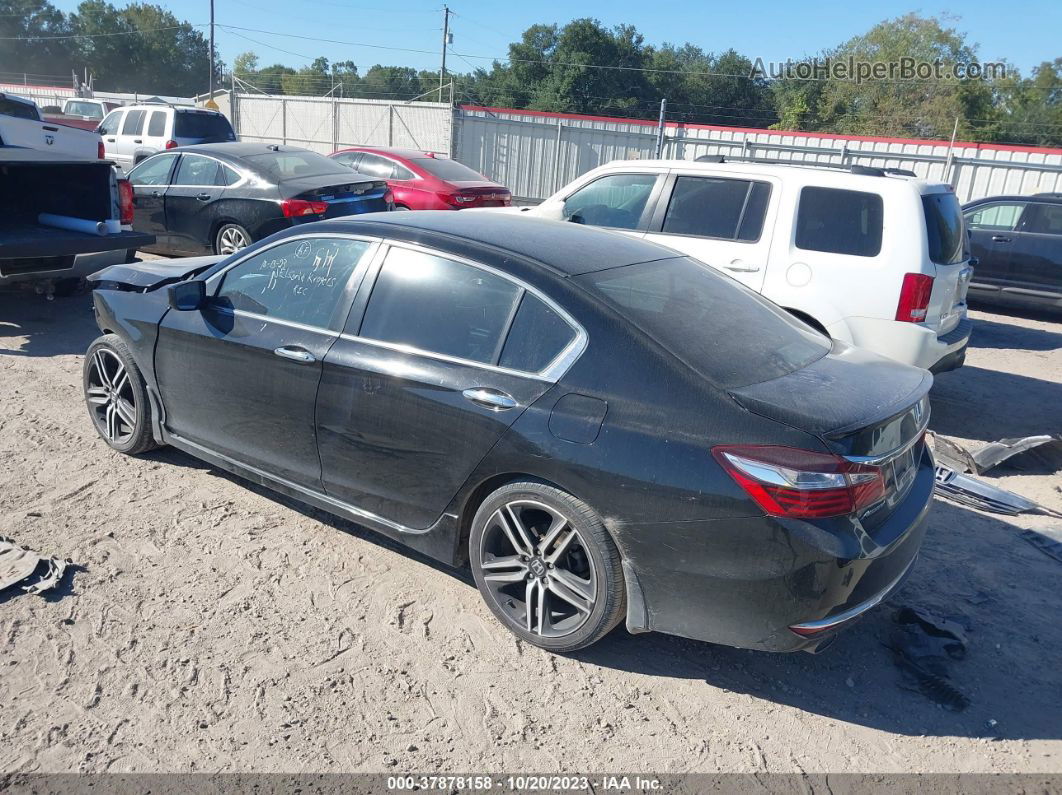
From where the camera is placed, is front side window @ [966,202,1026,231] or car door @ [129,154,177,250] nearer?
car door @ [129,154,177,250]

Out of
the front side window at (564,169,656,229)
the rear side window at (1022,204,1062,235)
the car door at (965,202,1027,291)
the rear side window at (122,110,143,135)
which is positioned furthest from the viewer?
the rear side window at (122,110,143,135)

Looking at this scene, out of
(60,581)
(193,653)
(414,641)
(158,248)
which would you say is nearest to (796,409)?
(414,641)

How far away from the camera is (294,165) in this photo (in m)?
10.0

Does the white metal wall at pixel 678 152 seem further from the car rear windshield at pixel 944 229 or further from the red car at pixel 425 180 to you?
the car rear windshield at pixel 944 229

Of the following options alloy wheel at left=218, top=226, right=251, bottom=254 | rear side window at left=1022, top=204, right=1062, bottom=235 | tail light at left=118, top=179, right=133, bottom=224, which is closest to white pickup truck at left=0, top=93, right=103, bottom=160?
tail light at left=118, top=179, right=133, bottom=224

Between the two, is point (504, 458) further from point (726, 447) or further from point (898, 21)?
point (898, 21)

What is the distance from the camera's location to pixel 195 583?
12.3ft

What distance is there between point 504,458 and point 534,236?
3.84 ft

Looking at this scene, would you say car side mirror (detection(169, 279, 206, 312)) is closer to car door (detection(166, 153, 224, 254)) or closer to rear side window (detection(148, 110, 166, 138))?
car door (detection(166, 153, 224, 254))

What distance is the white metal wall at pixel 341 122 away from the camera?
22984mm

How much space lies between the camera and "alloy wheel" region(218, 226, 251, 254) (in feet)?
30.9

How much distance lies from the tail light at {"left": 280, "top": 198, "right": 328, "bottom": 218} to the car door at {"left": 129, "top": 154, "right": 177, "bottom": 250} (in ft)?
6.06

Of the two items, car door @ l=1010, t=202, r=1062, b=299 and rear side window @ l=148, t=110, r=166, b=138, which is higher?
rear side window @ l=148, t=110, r=166, b=138

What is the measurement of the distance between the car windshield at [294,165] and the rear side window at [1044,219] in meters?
9.18
